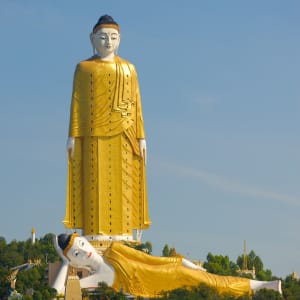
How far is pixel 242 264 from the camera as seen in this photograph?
5166 centimetres

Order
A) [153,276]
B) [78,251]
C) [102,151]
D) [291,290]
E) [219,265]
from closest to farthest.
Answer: [78,251], [153,276], [291,290], [102,151], [219,265]

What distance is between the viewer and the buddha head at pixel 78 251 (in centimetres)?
3697

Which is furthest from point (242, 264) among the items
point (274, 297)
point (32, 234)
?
point (274, 297)

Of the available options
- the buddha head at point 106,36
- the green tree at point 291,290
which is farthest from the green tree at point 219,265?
the buddha head at point 106,36

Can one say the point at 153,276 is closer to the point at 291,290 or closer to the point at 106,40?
the point at 291,290

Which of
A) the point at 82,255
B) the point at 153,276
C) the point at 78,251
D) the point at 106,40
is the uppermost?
the point at 106,40

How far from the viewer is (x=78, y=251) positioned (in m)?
37.0

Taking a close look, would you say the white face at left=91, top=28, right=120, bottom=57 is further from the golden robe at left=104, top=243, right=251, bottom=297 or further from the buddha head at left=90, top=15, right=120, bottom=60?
the golden robe at left=104, top=243, right=251, bottom=297

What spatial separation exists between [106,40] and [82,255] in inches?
320

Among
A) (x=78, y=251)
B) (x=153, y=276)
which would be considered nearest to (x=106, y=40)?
(x=78, y=251)

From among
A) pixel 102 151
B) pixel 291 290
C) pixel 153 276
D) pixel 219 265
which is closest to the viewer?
pixel 153 276

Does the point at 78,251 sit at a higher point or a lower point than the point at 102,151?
lower

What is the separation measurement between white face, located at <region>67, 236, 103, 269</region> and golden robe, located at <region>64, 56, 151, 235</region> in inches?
113

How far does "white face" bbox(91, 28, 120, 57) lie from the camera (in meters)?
40.5
